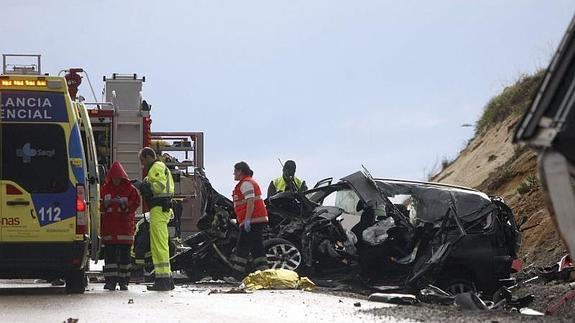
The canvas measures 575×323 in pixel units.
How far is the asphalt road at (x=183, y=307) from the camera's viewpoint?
411 inches

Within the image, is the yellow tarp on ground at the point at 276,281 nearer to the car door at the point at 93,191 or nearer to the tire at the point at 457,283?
the tire at the point at 457,283

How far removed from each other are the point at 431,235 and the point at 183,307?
14.0ft

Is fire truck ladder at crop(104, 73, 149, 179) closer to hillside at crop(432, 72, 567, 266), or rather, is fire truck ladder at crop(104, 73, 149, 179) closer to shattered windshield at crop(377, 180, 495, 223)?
shattered windshield at crop(377, 180, 495, 223)

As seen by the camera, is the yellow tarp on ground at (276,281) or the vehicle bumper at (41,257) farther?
the yellow tarp on ground at (276,281)

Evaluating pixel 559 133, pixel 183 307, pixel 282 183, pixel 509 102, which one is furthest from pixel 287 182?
pixel 509 102

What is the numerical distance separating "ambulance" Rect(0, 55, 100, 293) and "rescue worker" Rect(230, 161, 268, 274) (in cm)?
262

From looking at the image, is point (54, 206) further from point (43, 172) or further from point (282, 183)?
point (282, 183)

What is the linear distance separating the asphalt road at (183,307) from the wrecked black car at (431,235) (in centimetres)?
168

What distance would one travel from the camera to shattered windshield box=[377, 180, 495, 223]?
587 inches

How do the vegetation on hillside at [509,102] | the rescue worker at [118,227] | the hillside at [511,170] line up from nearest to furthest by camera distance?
the rescue worker at [118,227], the hillside at [511,170], the vegetation on hillside at [509,102]

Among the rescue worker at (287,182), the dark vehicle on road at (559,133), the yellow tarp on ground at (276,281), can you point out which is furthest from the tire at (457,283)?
the dark vehicle on road at (559,133)

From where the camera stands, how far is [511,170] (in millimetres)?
26203

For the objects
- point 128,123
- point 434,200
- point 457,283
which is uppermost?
point 128,123

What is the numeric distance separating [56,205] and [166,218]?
1.77 m
